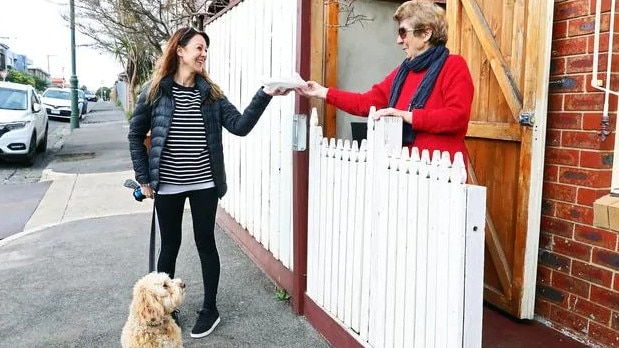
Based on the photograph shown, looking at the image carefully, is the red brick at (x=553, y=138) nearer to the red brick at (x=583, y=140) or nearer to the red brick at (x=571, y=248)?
the red brick at (x=583, y=140)

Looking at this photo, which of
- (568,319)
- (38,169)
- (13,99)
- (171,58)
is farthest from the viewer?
(13,99)

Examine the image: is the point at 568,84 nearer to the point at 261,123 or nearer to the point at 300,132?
the point at 300,132

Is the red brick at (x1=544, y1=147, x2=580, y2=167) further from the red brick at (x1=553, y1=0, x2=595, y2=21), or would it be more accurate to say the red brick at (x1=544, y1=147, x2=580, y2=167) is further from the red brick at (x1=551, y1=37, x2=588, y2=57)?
the red brick at (x1=553, y1=0, x2=595, y2=21)

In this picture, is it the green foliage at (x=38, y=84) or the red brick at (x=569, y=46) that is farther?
the green foliage at (x=38, y=84)

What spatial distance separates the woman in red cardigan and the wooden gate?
786 millimetres

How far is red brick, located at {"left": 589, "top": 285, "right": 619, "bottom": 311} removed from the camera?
291 centimetres

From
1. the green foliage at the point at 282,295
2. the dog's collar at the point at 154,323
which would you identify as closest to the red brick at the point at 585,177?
the green foliage at the point at 282,295

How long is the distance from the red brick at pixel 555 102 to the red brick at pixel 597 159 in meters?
0.32

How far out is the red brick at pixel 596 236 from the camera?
2907mm

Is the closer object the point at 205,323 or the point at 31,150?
the point at 205,323

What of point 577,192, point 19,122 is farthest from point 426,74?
point 19,122

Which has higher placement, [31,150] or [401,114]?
[401,114]

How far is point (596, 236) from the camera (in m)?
3.01

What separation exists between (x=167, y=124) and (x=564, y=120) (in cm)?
237
